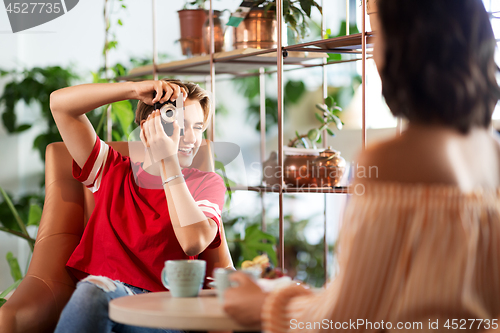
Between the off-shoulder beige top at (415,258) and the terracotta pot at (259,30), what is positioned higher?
the terracotta pot at (259,30)

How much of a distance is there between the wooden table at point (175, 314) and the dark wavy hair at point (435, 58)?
1.44 feet

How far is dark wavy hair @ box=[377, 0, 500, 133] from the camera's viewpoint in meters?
0.76

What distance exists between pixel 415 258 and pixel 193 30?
1.81 metres

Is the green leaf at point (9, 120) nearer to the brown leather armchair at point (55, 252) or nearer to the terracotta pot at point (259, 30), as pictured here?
the brown leather armchair at point (55, 252)

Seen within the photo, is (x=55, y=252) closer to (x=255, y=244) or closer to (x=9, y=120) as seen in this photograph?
(x=255, y=244)

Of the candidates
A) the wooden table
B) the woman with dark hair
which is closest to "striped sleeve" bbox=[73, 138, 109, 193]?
the wooden table

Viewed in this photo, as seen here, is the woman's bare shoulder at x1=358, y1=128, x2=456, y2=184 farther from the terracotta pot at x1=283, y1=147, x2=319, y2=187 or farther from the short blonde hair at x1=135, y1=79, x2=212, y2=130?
the terracotta pot at x1=283, y1=147, x2=319, y2=187

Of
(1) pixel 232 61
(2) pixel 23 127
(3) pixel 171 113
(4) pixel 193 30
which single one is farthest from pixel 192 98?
(2) pixel 23 127

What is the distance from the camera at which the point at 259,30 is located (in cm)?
196

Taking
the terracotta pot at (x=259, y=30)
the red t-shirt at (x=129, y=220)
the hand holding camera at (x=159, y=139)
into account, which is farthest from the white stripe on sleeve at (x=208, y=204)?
the terracotta pot at (x=259, y=30)

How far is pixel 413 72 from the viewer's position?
0.77m

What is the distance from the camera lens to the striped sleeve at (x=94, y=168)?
1.45 metres

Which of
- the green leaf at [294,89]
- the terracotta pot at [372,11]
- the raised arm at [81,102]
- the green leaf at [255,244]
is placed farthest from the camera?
the green leaf at [294,89]

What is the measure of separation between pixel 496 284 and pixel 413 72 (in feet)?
1.12
